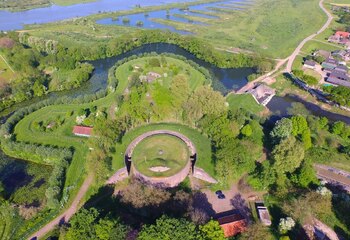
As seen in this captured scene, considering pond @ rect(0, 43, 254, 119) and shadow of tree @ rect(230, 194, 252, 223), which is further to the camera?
pond @ rect(0, 43, 254, 119)

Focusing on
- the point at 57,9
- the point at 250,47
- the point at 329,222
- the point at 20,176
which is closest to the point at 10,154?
the point at 20,176

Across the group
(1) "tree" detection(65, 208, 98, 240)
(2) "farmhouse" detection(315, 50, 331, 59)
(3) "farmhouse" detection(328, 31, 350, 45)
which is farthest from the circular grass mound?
(3) "farmhouse" detection(328, 31, 350, 45)

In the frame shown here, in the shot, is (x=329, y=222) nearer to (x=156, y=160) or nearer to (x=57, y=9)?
(x=156, y=160)

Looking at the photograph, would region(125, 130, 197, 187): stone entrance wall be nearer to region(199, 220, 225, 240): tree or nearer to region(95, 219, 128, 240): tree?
region(95, 219, 128, 240): tree

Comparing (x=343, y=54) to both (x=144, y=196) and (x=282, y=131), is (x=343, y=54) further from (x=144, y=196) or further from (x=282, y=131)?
(x=144, y=196)

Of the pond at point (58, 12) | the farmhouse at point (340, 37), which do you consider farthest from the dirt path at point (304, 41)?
the pond at point (58, 12)

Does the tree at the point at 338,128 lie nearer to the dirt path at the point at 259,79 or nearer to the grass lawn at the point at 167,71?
the dirt path at the point at 259,79

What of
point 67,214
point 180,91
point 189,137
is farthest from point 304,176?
point 67,214
